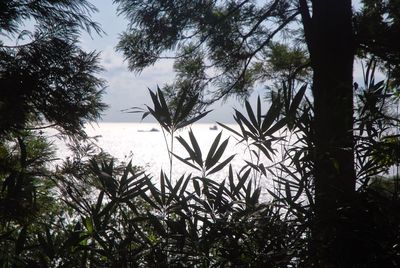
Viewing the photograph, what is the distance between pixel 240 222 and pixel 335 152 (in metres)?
0.44

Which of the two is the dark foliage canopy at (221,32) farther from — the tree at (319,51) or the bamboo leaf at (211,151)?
the bamboo leaf at (211,151)

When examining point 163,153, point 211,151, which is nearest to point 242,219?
point 211,151

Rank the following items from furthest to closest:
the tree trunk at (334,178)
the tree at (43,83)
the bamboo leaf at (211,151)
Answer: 1. the tree at (43,83)
2. the bamboo leaf at (211,151)
3. the tree trunk at (334,178)

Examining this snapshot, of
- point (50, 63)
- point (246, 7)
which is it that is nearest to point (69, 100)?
point (50, 63)

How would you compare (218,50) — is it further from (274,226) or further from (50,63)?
(274,226)

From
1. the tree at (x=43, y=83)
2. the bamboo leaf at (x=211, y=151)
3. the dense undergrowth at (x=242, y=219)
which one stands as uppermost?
the tree at (x=43, y=83)

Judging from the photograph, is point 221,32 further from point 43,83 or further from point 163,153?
point 163,153

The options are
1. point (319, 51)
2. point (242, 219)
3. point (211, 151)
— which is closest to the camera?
point (242, 219)

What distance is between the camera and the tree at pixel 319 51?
1165 millimetres

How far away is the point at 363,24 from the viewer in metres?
2.58

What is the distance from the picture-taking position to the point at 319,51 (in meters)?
2.45

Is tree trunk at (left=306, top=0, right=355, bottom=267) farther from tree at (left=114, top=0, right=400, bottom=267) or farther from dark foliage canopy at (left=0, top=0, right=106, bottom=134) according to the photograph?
dark foliage canopy at (left=0, top=0, right=106, bottom=134)

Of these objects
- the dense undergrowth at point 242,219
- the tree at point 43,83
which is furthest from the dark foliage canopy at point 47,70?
the dense undergrowth at point 242,219

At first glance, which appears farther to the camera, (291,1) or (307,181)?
(291,1)
